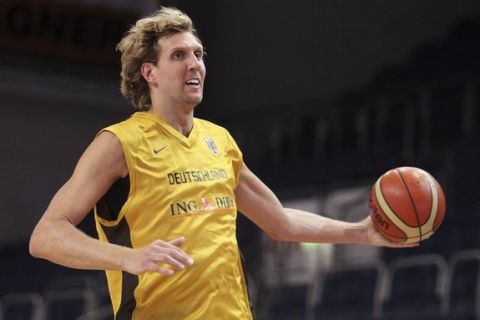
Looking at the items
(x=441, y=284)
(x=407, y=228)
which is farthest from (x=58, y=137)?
(x=407, y=228)

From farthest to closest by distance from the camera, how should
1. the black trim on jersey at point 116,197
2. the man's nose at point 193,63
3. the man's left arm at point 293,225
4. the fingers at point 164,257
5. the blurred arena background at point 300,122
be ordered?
1. the blurred arena background at point 300,122
2. the man's left arm at point 293,225
3. the man's nose at point 193,63
4. the black trim on jersey at point 116,197
5. the fingers at point 164,257

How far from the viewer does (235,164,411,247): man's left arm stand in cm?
365

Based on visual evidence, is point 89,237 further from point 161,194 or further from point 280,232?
point 280,232

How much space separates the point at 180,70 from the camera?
3268 millimetres

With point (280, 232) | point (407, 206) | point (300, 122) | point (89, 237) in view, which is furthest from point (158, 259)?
point (300, 122)

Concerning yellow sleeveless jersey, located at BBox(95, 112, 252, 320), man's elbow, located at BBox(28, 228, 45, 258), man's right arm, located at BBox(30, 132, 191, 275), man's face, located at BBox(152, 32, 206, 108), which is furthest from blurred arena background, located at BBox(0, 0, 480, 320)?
man's elbow, located at BBox(28, 228, 45, 258)

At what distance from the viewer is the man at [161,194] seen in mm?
3057

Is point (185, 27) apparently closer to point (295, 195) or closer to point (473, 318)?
point (473, 318)

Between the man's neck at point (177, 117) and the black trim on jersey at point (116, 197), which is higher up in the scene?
the man's neck at point (177, 117)

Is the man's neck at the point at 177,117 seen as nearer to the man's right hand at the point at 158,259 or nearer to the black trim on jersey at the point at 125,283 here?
the black trim on jersey at the point at 125,283

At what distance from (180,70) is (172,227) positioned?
52 centimetres

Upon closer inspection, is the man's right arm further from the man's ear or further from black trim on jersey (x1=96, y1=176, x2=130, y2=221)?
the man's ear

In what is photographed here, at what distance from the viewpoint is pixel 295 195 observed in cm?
988

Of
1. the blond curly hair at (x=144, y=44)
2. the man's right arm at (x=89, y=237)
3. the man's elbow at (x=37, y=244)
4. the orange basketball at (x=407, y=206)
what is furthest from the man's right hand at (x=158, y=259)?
the orange basketball at (x=407, y=206)
